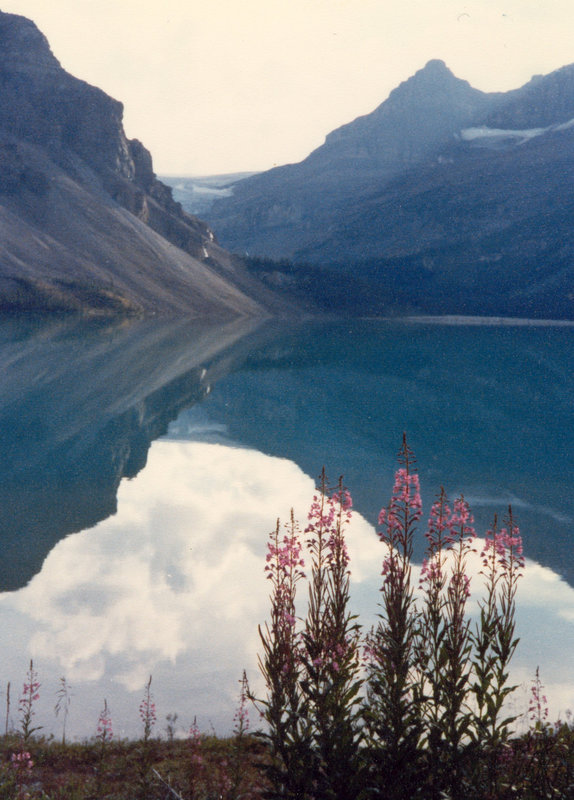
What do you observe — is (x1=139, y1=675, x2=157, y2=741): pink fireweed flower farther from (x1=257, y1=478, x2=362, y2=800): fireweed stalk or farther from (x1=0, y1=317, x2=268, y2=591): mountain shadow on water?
(x1=0, y1=317, x2=268, y2=591): mountain shadow on water

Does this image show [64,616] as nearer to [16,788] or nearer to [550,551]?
[16,788]

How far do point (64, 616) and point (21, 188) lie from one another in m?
168

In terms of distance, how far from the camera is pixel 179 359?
68.2 m

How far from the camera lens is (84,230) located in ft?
534

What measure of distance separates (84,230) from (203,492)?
487 feet

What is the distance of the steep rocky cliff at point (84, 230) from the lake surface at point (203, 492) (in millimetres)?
77400

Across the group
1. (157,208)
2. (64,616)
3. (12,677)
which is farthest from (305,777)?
(157,208)

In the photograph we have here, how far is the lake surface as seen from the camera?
1244 centimetres

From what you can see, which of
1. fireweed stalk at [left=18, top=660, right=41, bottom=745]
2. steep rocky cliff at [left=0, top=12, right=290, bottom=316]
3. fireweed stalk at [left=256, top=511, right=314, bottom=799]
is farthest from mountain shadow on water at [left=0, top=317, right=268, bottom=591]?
steep rocky cliff at [left=0, top=12, right=290, bottom=316]

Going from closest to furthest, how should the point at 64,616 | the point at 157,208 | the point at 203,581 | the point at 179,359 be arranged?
the point at 64,616 < the point at 203,581 < the point at 179,359 < the point at 157,208

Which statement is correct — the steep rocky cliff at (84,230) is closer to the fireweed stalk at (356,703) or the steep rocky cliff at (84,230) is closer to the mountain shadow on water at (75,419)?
the mountain shadow on water at (75,419)

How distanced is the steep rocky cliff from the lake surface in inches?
3047

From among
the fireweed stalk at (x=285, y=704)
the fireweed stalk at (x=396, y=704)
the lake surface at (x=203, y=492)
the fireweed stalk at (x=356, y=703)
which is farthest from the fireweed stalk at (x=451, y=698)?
the lake surface at (x=203, y=492)

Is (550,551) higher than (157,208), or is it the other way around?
(157,208)
